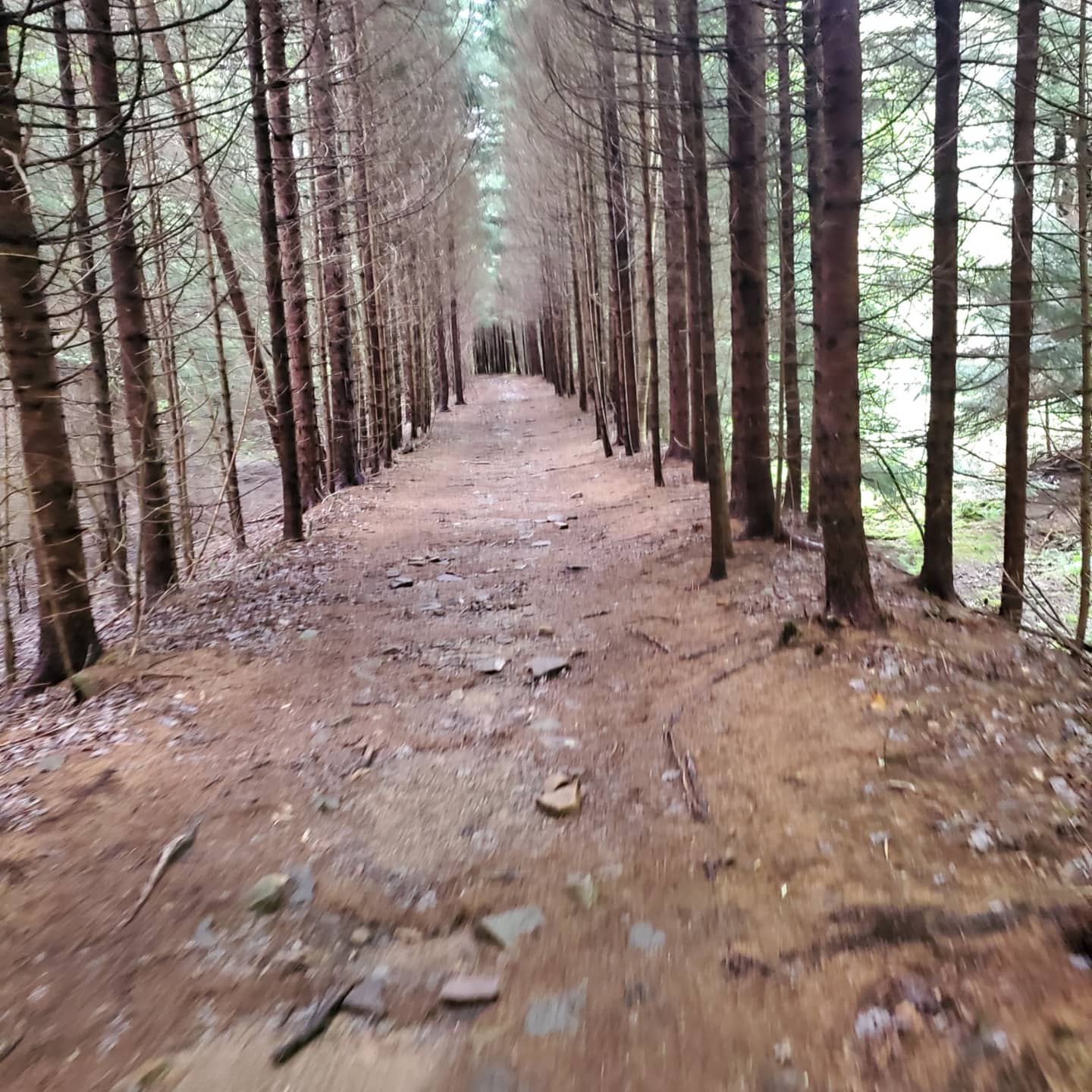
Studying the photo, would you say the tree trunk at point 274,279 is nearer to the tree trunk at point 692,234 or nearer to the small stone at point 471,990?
the tree trunk at point 692,234

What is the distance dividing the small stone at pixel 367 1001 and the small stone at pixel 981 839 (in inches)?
97.2

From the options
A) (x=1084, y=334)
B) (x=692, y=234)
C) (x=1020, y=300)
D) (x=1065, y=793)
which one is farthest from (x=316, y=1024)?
(x=692, y=234)

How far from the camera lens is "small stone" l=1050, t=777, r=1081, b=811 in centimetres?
355

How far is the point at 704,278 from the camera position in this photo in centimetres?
766

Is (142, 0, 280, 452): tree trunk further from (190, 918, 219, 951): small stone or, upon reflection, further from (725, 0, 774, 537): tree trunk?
(190, 918, 219, 951): small stone

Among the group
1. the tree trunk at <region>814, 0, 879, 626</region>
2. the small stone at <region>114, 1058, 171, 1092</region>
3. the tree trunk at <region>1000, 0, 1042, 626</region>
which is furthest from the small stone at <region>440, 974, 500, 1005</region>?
the tree trunk at <region>1000, 0, 1042, 626</region>

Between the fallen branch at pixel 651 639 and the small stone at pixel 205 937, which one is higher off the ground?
the fallen branch at pixel 651 639

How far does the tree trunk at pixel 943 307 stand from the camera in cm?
670

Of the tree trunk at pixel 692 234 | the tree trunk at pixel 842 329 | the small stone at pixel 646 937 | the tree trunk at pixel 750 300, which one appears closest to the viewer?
the small stone at pixel 646 937

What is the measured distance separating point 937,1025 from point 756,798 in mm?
1669

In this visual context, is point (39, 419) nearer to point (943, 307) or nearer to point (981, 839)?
point (981, 839)

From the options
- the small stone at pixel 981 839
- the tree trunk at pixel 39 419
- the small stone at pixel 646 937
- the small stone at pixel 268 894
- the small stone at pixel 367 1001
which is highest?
the tree trunk at pixel 39 419

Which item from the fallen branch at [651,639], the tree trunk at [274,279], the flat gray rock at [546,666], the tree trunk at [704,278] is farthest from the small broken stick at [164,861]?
the tree trunk at [274,279]

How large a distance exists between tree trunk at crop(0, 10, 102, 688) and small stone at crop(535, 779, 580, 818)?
3.67m
